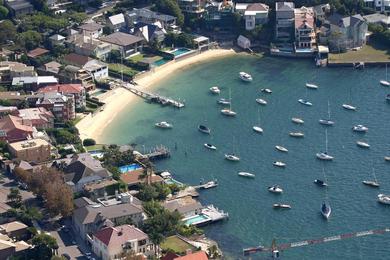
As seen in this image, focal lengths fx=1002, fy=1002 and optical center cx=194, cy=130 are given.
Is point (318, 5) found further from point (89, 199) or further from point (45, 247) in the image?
point (45, 247)

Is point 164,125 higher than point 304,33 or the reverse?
the reverse

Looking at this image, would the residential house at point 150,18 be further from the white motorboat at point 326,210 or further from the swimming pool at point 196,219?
the white motorboat at point 326,210

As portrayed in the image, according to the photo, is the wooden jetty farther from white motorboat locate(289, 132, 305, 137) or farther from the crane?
the crane

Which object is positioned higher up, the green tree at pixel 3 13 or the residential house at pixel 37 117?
the green tree at pixel 3 13

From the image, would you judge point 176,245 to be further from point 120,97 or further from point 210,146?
point 120,97

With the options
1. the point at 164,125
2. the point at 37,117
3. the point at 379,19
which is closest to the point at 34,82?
the point at 37,117

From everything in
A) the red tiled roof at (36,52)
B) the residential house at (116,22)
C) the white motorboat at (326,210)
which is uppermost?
the residential house at (116,22)

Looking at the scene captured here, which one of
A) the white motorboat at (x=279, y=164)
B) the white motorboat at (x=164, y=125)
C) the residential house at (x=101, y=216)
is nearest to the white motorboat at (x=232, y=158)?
the white motorboat at (x=279, y=164)
